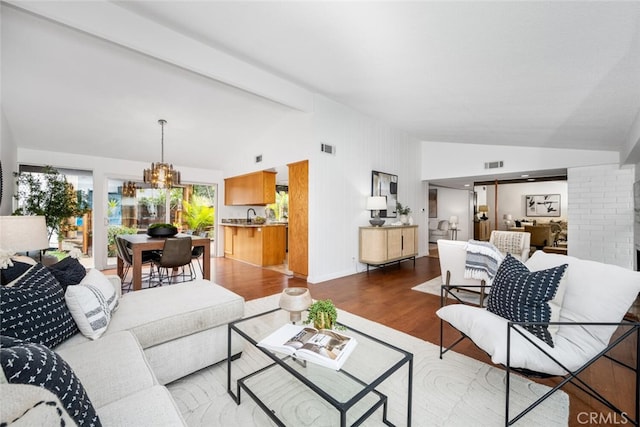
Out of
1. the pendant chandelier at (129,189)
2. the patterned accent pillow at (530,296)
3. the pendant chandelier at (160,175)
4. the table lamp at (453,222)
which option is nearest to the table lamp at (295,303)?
the patterned accent pillow at (530,296)

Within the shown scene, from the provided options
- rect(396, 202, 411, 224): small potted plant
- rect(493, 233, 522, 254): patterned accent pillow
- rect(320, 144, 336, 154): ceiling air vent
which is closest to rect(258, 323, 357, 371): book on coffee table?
rect(320, 144, 336, 154): ceiling air vent

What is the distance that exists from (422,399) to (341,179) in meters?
3.63

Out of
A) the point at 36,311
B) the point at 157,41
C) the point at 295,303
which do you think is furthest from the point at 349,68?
the point at 36,311

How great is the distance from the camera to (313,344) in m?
1.40

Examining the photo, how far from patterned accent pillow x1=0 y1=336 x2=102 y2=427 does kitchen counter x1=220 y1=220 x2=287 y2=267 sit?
497 centimetres

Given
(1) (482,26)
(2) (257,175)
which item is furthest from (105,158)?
(1) (482,26)

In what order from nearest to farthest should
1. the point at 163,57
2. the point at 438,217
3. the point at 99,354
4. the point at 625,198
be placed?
1. the point at 99,354
2. the point at 163,57
3. the point at 625,198
4. the point at 438,217

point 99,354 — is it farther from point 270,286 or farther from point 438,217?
point 438,217

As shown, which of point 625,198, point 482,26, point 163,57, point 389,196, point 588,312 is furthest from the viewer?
point 389,196

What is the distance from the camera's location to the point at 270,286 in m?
4.20

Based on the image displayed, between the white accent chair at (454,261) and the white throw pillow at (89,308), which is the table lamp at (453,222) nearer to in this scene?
the white accent chair at (454,261)

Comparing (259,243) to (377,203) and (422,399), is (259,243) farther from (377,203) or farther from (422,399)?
(422,399)

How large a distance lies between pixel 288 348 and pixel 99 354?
932 millimetres

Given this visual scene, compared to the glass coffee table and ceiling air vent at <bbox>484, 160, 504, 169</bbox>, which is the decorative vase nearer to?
the glass coffee table
